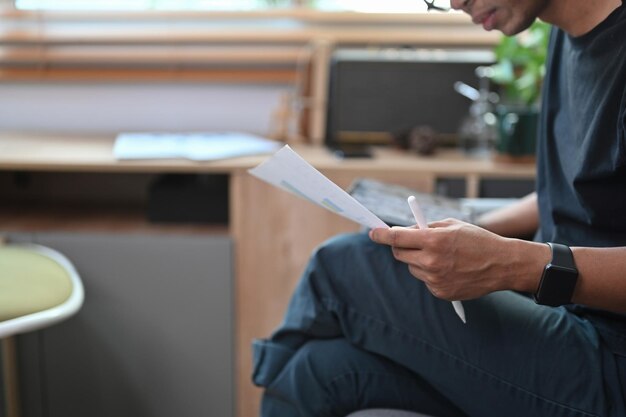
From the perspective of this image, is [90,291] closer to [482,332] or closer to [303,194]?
[303,194]

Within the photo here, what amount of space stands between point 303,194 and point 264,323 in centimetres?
81

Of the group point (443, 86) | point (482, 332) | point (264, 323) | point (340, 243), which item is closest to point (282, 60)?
point (443, 86)

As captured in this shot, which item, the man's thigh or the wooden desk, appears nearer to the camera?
the man's thigh

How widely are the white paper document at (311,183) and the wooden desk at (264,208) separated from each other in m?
0.67

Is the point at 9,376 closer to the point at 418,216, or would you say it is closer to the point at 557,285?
the point at 418,216

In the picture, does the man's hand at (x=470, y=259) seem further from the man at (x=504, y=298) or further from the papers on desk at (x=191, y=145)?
the papers on desk at (x=191, y=145)

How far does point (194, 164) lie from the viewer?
1645 millimetres

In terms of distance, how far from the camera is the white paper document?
36.7 inches

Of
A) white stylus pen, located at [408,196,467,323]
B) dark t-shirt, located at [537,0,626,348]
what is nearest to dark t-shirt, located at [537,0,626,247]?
dark t-shirt, located at [537,0,626,348]

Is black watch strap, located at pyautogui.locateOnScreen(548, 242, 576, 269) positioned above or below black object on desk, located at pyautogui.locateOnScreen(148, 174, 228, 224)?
above

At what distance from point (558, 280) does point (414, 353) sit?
0.73ft

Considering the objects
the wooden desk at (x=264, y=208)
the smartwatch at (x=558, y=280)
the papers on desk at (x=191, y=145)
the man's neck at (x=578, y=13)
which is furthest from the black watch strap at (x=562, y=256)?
the papers on desk at (x=191, y=145)

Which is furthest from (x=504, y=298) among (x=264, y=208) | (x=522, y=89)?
(x=522, y=89)

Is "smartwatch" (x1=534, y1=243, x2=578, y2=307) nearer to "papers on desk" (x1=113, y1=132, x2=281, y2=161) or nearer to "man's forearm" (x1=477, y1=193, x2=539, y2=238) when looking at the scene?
"man's forearm" (x1=477, y1=193, x2=539, y2=238)
